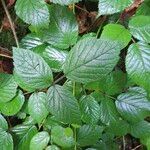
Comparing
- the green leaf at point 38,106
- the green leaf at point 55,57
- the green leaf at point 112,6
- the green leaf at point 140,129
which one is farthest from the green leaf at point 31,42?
the green leaf at point 140,129

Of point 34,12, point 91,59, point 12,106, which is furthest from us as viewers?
point 12,106

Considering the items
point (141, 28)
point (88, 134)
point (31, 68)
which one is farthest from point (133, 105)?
→ point (31, 68)

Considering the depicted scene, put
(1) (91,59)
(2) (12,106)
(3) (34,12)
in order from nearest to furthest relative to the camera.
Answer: (1) (91,59) → (3) (34,12) → (2) (12,106)

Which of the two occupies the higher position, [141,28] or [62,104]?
[141,28]

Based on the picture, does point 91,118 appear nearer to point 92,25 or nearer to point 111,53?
point 111,53

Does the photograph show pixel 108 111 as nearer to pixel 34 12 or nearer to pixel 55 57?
pixel 55 57

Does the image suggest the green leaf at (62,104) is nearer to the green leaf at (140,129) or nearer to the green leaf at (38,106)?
the green leaf at (38,106)
